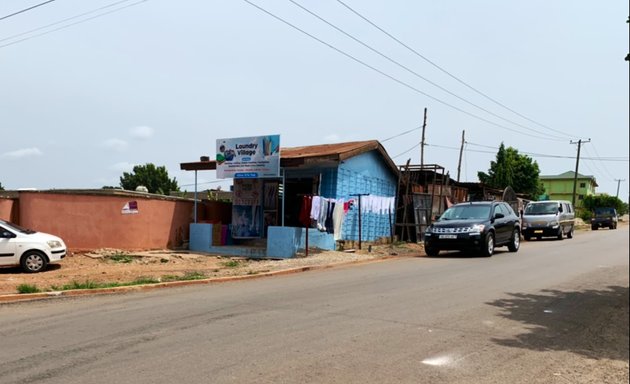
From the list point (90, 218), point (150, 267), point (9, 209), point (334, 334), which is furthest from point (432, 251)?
point (9, 209)

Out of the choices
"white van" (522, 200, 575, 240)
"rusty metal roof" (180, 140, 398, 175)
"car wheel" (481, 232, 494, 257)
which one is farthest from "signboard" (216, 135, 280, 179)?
"white van" (522, 200, 575, 240)

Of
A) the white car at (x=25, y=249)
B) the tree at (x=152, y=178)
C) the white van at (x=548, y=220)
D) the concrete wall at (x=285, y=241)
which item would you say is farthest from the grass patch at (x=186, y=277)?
the tree at (x=152, y=178)

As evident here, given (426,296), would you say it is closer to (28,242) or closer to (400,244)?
(28,242)

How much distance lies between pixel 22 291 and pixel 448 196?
19.2m

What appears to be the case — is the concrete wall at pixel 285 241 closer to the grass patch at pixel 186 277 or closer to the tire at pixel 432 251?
the tire at pixel 432 251

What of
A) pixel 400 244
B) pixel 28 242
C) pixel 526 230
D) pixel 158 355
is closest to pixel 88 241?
pixel 28 242

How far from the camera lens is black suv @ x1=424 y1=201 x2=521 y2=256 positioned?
15.5 m

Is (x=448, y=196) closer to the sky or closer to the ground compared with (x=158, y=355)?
closer to the sky

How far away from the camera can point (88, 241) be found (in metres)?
17.0

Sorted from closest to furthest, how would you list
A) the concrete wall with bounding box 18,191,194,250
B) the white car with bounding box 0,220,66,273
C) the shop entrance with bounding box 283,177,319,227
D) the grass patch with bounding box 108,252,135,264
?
the white car with bounding box 0,220,66,273, the grass patch with bounding box 108,252,135,264, the concrete wall with bounding box 18,191,194,250, the shop entrance with bounding box 283,177,319,227

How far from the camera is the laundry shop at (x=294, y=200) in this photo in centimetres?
1619

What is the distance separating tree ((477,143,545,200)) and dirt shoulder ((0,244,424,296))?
107ft

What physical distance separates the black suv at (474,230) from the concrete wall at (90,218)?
9.36 metres

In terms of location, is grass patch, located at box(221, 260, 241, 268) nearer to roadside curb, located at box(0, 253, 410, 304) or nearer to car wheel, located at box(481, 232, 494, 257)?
roadside curb, located at box(0, 253, 410, 304)
